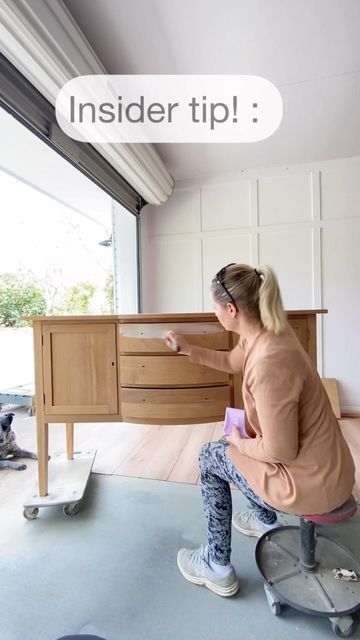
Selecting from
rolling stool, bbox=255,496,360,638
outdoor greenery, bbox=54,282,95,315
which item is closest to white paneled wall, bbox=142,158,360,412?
outdoor greenery, bbox=54,282,95,315

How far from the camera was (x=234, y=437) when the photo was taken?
3.26ft

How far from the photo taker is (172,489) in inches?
68.8

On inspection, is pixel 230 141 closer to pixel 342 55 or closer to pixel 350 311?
pixel 342 55

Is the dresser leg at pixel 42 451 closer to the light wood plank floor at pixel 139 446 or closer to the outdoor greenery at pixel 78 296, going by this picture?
the light wood plank floor at pixel 139 446

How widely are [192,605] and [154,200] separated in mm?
3071

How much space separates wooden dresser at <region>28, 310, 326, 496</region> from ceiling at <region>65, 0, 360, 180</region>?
1445mm

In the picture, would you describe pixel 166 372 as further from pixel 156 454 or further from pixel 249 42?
pixel 249 42

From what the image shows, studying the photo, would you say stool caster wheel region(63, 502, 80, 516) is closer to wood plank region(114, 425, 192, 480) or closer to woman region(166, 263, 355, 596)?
wood plank region(114, 425, 192, 480)

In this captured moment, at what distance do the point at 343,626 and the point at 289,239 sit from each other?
9.38 ft

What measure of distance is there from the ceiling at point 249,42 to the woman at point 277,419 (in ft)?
4.57

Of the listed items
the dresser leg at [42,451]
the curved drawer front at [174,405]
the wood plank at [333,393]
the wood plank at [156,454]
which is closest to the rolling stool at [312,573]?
the curved drawer front at [174,405]

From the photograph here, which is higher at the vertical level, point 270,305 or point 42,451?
point 270,305

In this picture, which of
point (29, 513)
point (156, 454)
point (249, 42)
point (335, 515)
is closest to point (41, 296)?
point (156, 454)

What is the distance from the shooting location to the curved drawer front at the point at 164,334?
1.41 m
